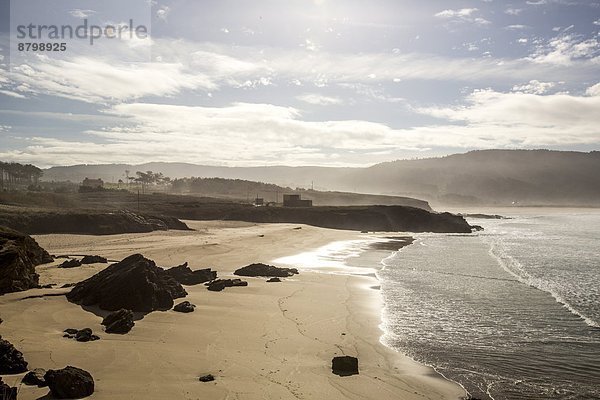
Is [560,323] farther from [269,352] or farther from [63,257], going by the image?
[63,257]

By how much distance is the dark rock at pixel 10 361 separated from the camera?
997 cm

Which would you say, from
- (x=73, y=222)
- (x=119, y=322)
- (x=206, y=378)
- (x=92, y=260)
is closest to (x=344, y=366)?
(x=206, y=378)

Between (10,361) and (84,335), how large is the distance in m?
2.66

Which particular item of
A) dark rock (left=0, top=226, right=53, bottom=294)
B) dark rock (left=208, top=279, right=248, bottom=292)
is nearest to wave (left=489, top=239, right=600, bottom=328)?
dark rock (left=208, top=279, right=248, bottom=292)

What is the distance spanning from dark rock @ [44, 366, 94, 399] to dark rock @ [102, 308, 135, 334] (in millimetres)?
4261

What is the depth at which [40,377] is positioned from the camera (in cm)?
973

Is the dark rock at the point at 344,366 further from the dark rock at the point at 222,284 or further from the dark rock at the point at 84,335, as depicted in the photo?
the dark rock at the point at 222,284

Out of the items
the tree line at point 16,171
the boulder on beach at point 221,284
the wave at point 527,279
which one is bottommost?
the wave at point 527,279

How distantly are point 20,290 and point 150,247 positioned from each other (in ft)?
65.3

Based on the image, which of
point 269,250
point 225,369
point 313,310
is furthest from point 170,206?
point 225,369

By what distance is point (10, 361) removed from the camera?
33.1 feet

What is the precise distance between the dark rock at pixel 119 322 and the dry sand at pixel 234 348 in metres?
0.28

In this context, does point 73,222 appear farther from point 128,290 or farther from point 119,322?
point 119,322

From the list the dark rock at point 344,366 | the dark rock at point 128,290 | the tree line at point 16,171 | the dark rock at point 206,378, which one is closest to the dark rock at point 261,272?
the dark rock at point 128,290
